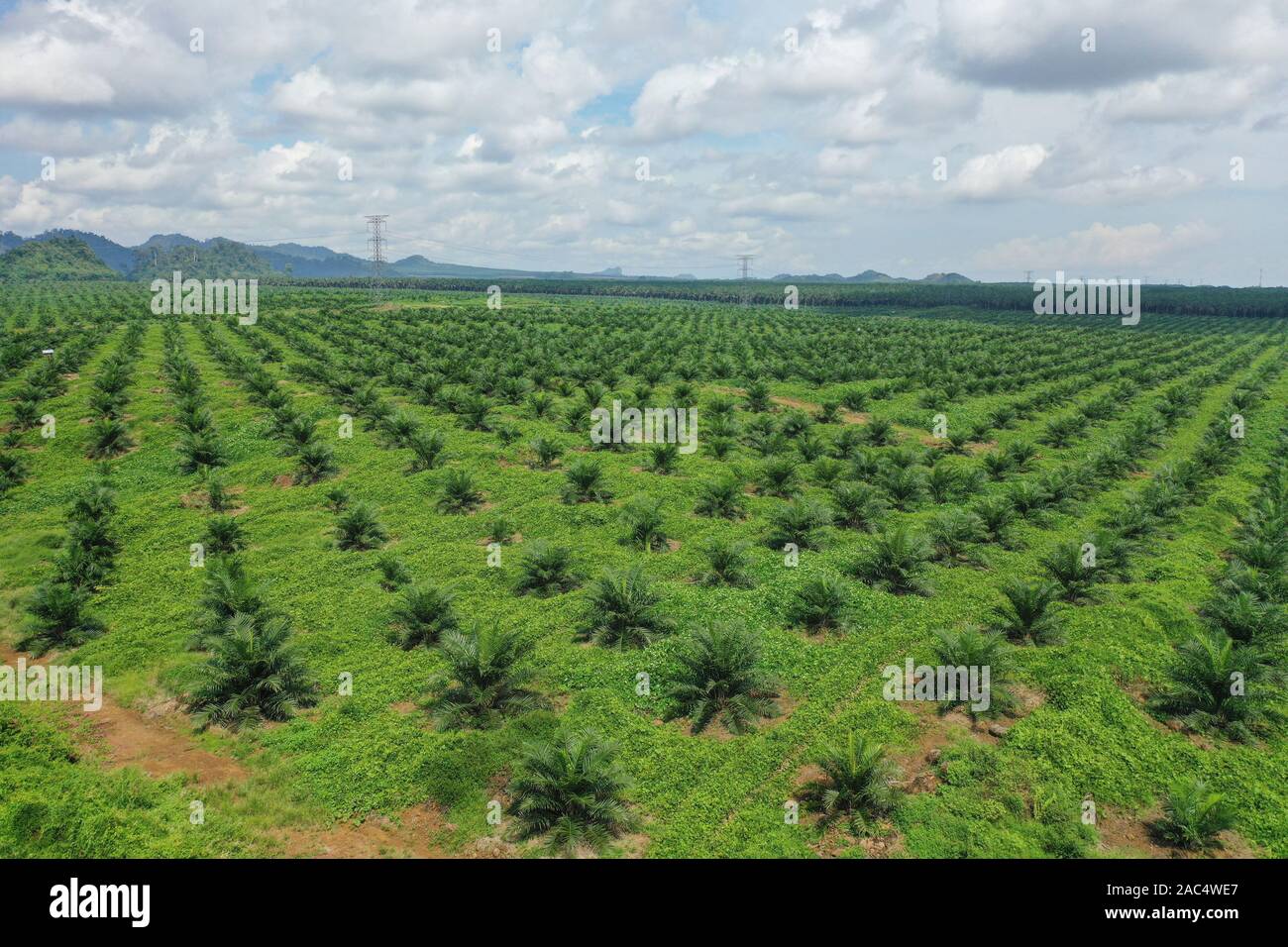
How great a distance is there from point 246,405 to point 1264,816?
1263 inches

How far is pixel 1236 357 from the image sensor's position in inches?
2019

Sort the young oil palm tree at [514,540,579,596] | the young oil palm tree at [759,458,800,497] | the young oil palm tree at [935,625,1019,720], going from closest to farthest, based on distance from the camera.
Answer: the young oil palm tree at [935,625,1019,720] → the young oil palm tree at [514,540,579,596] → the young oil palm tree at [759,458,800,497]

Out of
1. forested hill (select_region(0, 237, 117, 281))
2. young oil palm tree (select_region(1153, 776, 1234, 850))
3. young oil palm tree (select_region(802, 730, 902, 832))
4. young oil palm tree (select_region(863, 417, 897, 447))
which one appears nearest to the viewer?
young oil palm tree (select_region(1153, 776, 1234, 850))

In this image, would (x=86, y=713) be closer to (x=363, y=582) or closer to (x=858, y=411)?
(x=363, y=582)

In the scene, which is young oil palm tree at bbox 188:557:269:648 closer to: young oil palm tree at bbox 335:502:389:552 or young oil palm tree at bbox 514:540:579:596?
young oil palm tree at bbox 335:502:389:552

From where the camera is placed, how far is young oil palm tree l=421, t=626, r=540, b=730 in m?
9.80

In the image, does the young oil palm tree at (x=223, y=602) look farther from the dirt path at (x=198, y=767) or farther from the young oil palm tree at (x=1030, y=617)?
the young oil palm tree at (x=1030, y=617)

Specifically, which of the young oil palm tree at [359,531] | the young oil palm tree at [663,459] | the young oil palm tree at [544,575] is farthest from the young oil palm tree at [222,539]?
the young oil palm tree at [663,459]

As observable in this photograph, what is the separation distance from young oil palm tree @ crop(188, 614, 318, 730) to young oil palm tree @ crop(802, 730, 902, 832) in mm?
7444

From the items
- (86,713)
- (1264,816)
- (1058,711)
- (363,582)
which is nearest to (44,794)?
(86,713)

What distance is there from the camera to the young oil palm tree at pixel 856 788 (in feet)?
25.7

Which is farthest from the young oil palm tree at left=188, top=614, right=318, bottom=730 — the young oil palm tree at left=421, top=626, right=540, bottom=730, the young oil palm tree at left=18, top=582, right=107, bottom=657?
the young oil palm tree at left=18, top=582, right=107, bottom=657

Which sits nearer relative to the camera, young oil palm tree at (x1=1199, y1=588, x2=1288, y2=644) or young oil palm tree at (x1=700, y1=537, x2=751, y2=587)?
young oil palm tree at (x1=1199, y1=588, x2=1288, y2=644)

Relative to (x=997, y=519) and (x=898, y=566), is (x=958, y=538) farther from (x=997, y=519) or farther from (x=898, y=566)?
(x=898, y=566)
